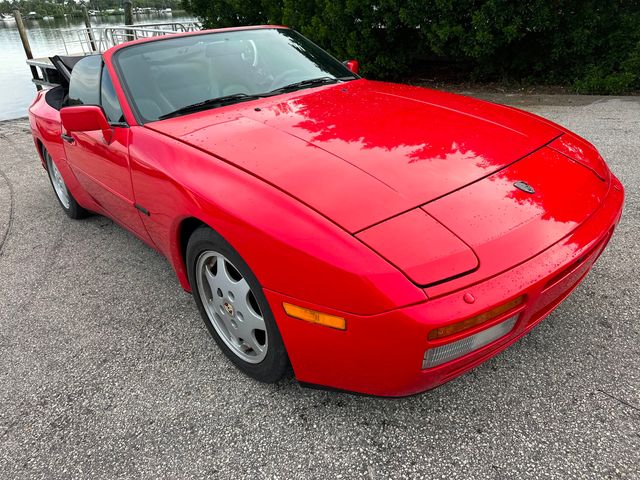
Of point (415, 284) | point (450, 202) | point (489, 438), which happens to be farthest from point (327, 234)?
point (489, 438)

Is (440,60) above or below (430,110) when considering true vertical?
below

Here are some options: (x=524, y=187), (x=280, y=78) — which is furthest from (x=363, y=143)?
(x=280, y=78)

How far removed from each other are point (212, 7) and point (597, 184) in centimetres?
1094

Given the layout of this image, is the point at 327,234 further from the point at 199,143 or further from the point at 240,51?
the point at 240,51

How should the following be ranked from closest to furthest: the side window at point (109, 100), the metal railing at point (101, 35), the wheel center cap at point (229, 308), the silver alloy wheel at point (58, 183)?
1. the wheel center cap at point (229, 308)
2. the side window at point (109, 100)
3. the silver alloy wheel at point (58, 183)
4. the metal railing at point (101, 35)

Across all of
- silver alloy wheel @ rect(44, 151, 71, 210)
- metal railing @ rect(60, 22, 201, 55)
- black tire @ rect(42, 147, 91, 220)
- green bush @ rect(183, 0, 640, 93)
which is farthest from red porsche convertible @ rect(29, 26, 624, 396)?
metal railing @ rect(60, 22, 201, 55)

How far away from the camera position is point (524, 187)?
1.69 meters

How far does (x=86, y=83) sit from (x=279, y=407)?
2.46 m

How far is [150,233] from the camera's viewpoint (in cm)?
235

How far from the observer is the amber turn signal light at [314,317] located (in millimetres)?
1418

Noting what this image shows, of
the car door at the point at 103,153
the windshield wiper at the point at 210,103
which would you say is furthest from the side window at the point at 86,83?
the windshield wiper at the point at 210,103

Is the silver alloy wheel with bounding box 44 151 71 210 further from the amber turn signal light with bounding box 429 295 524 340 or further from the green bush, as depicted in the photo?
the green bush

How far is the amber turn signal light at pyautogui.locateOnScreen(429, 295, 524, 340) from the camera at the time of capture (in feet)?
4.38

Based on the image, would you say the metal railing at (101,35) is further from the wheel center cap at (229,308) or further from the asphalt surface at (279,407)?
the wheel center cap at (229,308)
